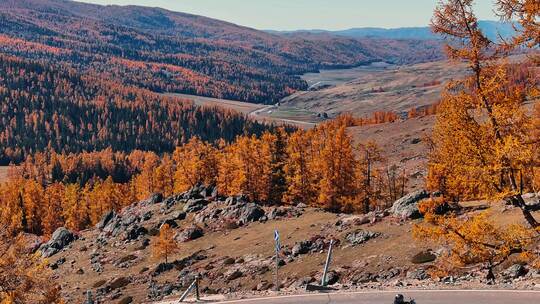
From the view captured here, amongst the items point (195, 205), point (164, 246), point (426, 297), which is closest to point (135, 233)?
point (195, 205)

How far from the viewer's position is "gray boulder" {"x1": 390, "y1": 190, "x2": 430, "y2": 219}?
55.1 meters

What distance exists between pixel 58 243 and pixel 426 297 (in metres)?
84.8

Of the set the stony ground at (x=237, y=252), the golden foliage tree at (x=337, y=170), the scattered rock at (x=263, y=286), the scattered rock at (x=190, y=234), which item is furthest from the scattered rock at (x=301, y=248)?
the scattered rock at (x=190, y=234)

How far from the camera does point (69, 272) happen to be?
77.9 meters

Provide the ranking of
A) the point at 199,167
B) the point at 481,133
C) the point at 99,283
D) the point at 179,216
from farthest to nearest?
the point at 199,167, the point at 179,216, the point at 99,283, the point at 481,133

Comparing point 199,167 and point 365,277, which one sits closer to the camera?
point 365,277

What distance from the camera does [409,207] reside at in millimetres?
56125

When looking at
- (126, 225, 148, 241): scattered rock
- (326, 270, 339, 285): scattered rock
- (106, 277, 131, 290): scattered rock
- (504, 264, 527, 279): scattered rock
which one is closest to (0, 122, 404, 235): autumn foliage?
(106, 277, 131, 290): scattered rock

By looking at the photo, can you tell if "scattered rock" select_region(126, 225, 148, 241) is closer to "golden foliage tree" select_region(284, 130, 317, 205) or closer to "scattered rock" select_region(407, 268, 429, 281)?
"golden foliage tree" select_region(284, 130, 317, 205)

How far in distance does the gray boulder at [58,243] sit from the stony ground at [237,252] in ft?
0.62

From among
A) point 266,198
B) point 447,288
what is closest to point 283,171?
point 266,198

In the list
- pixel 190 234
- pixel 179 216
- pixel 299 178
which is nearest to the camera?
pixel 190 234

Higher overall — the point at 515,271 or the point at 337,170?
the point at 515,271

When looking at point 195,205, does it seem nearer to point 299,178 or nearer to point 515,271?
point 299,178
